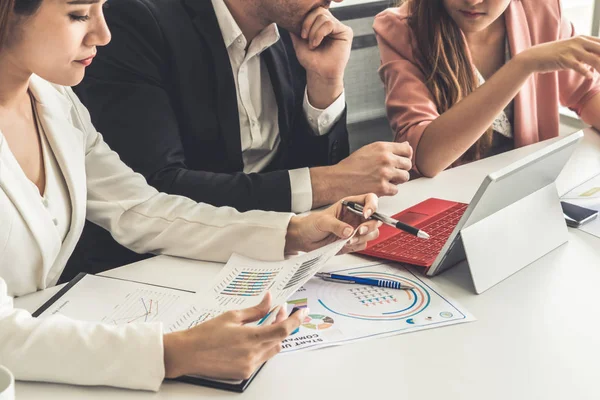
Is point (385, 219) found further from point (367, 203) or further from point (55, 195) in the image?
point (55, 195)

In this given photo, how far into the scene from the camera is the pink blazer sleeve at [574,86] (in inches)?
77.7

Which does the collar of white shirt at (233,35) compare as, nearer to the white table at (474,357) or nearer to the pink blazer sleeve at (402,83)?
the pink blazer sleeve at (402,83)

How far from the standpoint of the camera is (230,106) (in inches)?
64.4

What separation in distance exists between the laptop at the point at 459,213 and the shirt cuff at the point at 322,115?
425mm

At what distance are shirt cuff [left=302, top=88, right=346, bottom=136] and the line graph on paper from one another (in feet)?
2.44

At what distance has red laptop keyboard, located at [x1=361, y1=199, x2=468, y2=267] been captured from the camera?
1.19 metres

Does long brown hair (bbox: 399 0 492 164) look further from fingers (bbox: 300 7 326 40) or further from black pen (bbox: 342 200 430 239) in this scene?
black pen (bbox: 342 200 430 239)

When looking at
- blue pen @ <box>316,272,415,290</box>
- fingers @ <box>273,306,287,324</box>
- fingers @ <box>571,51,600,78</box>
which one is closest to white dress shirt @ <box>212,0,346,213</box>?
fingers @ <box>571,51,600,78</box>

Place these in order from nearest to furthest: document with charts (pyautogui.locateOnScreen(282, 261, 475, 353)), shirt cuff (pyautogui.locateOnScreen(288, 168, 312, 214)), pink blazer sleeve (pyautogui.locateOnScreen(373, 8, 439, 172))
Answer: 1. document with charts (pyautogui.locateOnScreen(282, 261, 475, 353))
2. shirt cuff (pyautogui.locateOnScreen(288, 168, 312, 214))
3. pink blazer sleeve (pyautogui.locateOnScreen(373, 8, 439, 172))

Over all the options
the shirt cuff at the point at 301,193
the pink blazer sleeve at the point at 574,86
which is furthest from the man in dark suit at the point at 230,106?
the pink blazer sleeve at the point at 574,86

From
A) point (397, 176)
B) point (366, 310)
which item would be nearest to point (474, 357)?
point (366, 310)

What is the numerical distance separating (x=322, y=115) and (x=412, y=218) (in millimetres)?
462

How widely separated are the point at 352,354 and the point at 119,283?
1.38 feet

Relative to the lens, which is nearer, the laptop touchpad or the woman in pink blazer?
the laptop touchpad
